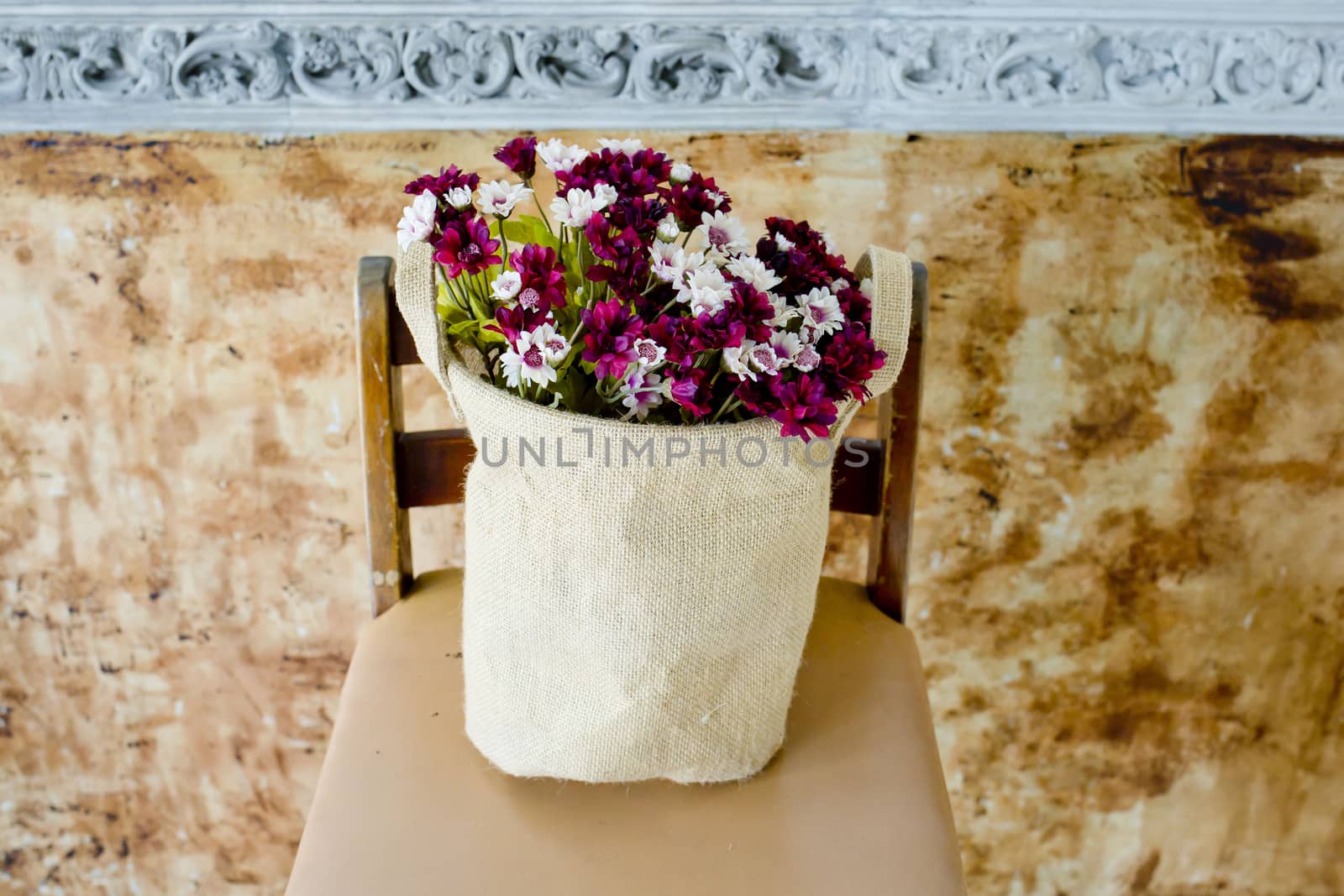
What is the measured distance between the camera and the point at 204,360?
110 centimetres

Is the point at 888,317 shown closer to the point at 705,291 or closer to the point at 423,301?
the point at 705,291

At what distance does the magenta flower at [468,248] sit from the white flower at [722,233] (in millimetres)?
133

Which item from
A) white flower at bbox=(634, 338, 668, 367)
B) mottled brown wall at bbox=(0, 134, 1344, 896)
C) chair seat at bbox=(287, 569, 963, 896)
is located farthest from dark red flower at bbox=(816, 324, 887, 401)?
mottled brown wall at bbox=(0, 134, 1344, 896)

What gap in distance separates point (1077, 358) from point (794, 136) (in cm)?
40

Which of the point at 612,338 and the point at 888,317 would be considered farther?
the point at 888,317

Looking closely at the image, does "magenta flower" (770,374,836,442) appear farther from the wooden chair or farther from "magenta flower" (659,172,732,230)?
the wooden chair

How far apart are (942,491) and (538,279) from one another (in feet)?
2.39

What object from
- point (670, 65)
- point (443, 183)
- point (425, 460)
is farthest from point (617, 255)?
point (670, 65)

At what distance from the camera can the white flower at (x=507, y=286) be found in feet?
1.92

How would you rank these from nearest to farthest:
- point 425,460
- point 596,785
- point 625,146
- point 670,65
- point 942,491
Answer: point 625,146, point 596,785, point 425,460, point 670,65, point 942,491

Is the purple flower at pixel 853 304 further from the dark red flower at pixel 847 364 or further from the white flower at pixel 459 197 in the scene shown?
the white flower at pixel 459 197

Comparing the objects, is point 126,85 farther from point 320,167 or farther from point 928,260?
point 928,260

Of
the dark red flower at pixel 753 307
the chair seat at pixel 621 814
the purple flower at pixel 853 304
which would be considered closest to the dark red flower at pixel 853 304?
the purple flower at pixel 853 304

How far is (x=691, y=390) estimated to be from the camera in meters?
0.58
